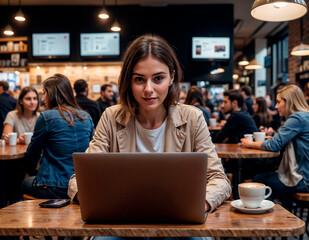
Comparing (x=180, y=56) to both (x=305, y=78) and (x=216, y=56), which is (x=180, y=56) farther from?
(x=305, y=78)

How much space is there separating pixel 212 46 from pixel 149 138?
6648mm

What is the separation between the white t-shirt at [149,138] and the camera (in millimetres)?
1581

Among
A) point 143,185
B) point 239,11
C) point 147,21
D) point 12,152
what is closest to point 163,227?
point 143,185

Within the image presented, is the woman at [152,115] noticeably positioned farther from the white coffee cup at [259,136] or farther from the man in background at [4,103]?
the man in background at [4,103]

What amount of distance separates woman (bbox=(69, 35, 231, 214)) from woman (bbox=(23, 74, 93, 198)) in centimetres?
110

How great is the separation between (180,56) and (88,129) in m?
5.64

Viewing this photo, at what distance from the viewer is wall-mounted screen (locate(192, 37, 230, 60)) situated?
25.8ft

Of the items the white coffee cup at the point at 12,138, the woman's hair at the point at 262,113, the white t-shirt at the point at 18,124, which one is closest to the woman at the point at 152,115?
the white coffee cup at the point at 12,138

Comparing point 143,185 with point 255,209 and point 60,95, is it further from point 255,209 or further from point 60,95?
point 60,95

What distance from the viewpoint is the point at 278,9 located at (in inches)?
108

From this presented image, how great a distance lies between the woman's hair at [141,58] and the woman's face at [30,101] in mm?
2382

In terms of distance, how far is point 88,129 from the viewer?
2770mm

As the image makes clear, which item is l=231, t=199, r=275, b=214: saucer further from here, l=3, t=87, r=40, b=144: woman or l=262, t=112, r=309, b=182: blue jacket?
l=3, t=87, r=40, b=144: woman

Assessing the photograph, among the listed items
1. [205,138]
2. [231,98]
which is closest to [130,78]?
[205,138]
